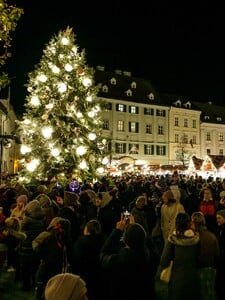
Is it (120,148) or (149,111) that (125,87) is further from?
(120,148)

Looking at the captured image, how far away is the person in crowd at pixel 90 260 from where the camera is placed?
197 inches

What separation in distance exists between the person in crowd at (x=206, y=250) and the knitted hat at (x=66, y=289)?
2987 millimetres

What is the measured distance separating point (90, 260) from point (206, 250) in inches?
66.5

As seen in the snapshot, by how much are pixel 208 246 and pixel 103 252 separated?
166 centimetres

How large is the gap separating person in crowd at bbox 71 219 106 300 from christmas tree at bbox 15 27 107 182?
10802 millimetres

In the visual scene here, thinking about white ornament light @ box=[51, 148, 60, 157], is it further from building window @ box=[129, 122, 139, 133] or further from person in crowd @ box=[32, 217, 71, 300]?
building window @ box=[129, 122, 139, 133]

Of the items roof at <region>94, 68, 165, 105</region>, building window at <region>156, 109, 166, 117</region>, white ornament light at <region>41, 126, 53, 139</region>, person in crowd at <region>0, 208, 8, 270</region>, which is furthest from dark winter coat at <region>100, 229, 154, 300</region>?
building window at <region>156, 109, 166, 117</region>

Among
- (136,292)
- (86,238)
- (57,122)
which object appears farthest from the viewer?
(57,122)

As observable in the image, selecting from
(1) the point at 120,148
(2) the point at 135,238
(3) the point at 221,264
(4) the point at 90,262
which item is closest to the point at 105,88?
(1) the point at 120,148

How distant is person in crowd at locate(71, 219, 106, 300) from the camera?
16.5 ft

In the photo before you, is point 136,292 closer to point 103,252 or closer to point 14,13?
point 103,252

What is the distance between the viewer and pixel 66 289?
8.01 ft

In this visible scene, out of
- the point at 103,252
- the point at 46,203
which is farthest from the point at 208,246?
the point at 46,203

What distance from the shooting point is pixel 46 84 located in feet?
53.9
